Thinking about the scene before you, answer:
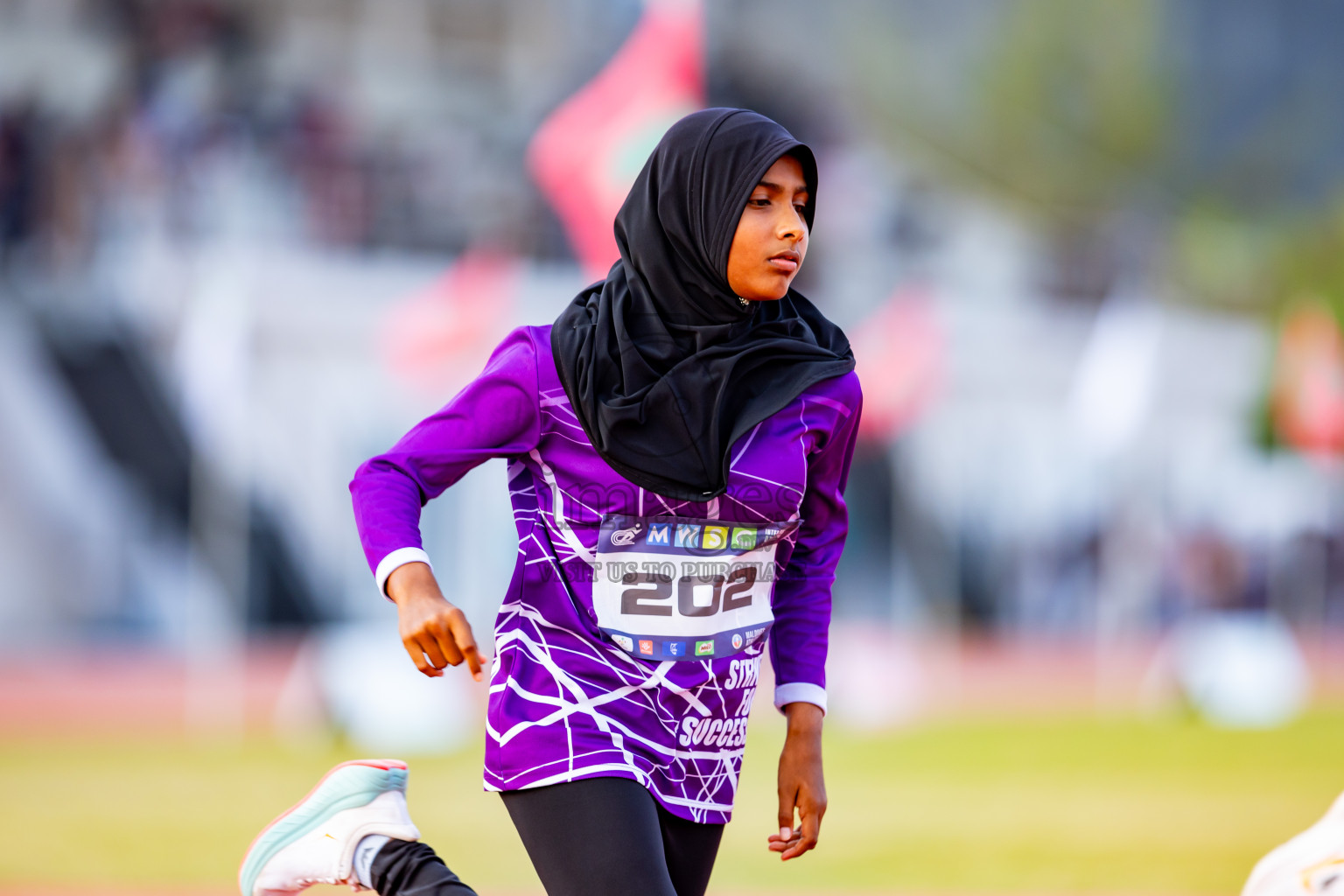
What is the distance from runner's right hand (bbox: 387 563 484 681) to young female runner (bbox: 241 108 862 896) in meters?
0.09

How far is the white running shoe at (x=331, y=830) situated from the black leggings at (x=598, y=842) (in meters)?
0.17

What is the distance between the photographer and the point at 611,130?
1152 centimetres

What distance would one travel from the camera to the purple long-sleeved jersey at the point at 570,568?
8.23ft

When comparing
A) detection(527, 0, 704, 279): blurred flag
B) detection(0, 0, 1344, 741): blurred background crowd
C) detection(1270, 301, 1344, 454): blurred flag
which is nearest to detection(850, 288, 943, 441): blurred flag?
detection(0, 0, 1344, 741): blurred background crowd

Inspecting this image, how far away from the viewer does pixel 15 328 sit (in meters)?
16.9

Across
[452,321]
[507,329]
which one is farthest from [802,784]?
[507,329]

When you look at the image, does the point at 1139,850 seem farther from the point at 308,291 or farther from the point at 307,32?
the point at 307,32

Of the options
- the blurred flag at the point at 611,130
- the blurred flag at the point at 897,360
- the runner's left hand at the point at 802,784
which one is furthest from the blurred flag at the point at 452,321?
the runner's left hand at the point at 802,784

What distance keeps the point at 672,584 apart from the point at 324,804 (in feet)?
2.62

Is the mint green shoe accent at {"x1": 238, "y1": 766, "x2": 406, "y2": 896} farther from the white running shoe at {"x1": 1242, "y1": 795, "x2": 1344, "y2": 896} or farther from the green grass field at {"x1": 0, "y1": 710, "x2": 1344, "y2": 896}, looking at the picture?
the green grass field at {"x1": 0, "y1": 710, "x2": 1344, "y2": 896}

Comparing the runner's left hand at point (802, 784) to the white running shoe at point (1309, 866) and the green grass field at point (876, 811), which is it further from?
the green grass field at point (876, 811)

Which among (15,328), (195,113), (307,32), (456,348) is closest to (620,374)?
(456,348)

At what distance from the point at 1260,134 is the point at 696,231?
3814 cm

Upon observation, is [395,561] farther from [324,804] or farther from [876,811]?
[876,811]
